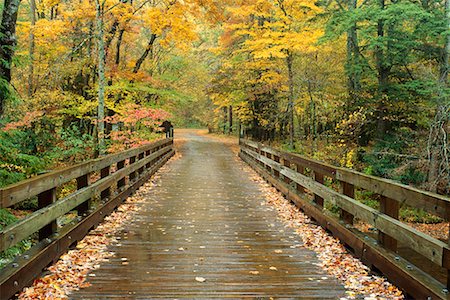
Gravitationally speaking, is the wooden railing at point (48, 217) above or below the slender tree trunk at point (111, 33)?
below

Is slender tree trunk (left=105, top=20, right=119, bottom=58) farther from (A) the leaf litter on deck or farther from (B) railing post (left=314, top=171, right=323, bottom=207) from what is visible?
(B) railing post (left=314, top=171, right=323, bottom=207)

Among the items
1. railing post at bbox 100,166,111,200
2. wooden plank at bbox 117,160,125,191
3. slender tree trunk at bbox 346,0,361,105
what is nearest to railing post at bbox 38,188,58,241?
railing post at bbox 100,166,111,200

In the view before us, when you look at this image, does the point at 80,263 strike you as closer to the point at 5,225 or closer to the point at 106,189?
the point at 5,225

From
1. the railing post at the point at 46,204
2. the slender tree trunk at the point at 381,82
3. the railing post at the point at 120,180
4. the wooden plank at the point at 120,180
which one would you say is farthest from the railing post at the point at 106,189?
the slender tree trunk at the point at 381,82

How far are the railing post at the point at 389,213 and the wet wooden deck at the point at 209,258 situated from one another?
0.73m

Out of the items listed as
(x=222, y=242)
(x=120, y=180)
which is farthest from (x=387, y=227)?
(x=120, y=180)

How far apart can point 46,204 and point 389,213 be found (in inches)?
152

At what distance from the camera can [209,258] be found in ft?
17.7

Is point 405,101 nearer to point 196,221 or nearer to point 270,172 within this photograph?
point 270,172

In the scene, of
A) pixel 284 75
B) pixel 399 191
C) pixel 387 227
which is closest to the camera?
pixel 399 191

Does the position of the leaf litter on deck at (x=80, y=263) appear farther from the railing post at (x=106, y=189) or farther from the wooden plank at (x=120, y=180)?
the wooden plank at (x=120, y=180)

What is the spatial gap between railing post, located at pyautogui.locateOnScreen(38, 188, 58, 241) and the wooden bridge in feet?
0.04

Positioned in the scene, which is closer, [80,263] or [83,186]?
[80,263]

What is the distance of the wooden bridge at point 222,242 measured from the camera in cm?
396
